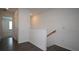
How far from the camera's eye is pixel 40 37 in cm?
144

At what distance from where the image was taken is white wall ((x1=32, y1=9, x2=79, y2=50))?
136 centimetres

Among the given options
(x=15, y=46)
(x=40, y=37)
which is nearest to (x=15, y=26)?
(x=15, y=46)

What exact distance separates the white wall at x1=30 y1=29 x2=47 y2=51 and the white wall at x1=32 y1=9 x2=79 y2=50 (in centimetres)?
8

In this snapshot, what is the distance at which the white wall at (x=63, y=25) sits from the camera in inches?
53.6

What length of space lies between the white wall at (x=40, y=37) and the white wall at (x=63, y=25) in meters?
0.08

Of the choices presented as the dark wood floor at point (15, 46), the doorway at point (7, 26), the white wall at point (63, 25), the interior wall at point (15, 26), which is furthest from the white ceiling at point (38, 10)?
the dark wood floor at point (15, 46)

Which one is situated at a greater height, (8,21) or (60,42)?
(8,21)

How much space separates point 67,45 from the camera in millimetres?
1406

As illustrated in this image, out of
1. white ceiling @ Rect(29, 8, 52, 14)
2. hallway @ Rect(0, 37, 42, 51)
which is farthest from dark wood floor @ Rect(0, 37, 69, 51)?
white ceiling @ Rect(29, 8, 52, 14)

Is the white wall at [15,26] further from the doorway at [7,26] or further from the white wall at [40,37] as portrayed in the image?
the white wall at [40,37]

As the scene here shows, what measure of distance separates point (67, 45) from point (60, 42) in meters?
0.13

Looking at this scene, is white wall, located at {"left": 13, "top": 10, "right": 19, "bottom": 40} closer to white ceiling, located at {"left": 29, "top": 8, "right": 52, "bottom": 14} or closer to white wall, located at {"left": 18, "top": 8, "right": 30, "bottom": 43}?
white wall, located at {"left": 18, "top": 8, "right": 30, "bottom": 43}
